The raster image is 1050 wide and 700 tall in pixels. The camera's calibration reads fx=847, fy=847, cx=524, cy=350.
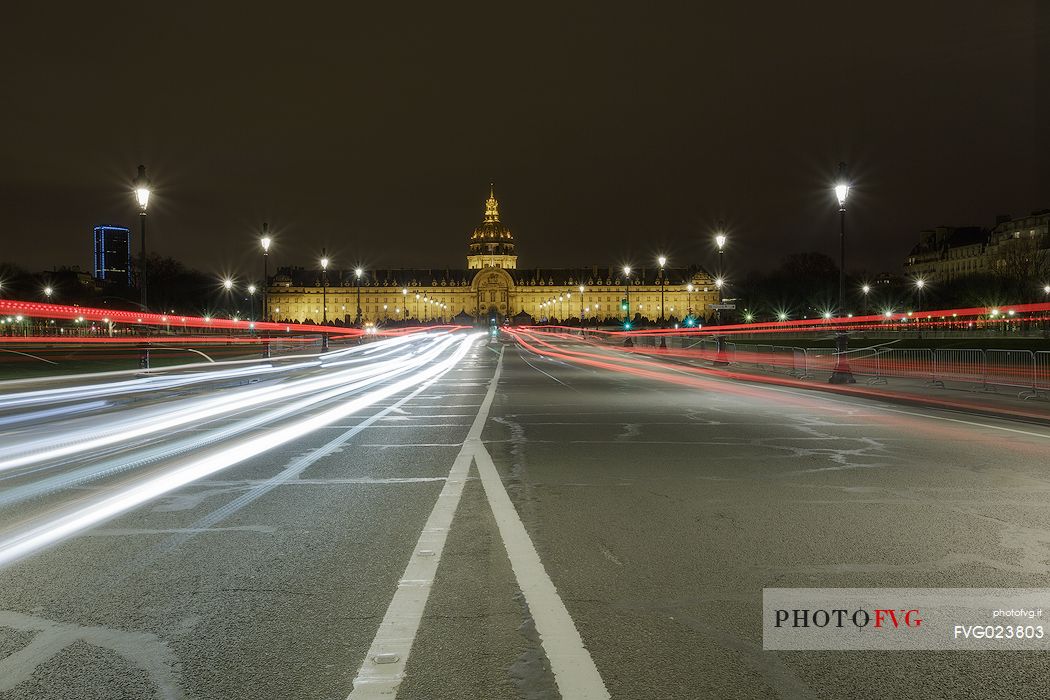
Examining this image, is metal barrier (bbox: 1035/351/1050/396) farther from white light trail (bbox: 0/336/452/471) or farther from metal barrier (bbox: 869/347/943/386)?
white light trail (bbox: 0/336/452/471)

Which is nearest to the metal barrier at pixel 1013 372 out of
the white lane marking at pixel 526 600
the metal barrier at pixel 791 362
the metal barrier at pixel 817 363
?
the metal barrier at pixel 791 362

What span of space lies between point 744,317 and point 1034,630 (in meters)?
142

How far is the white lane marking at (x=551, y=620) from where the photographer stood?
3.79m

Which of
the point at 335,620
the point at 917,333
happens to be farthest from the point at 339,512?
the point at 917,333

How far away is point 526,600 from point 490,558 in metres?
1.01

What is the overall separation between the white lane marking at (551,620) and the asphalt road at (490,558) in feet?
0.07

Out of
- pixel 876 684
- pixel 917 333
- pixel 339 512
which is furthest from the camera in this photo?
pixel 917 333

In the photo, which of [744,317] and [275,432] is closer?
[275,432]

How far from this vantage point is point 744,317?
141875 mm

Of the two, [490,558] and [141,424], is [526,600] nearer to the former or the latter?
[490,558]

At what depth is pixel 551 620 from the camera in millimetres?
4621

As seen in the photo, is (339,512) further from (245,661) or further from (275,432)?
(275,432)

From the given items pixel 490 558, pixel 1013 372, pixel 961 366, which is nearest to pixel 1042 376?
pixel 1013 372

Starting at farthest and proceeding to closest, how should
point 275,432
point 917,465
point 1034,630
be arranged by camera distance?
point 275,432 → point 917,465 → point 1034,630
